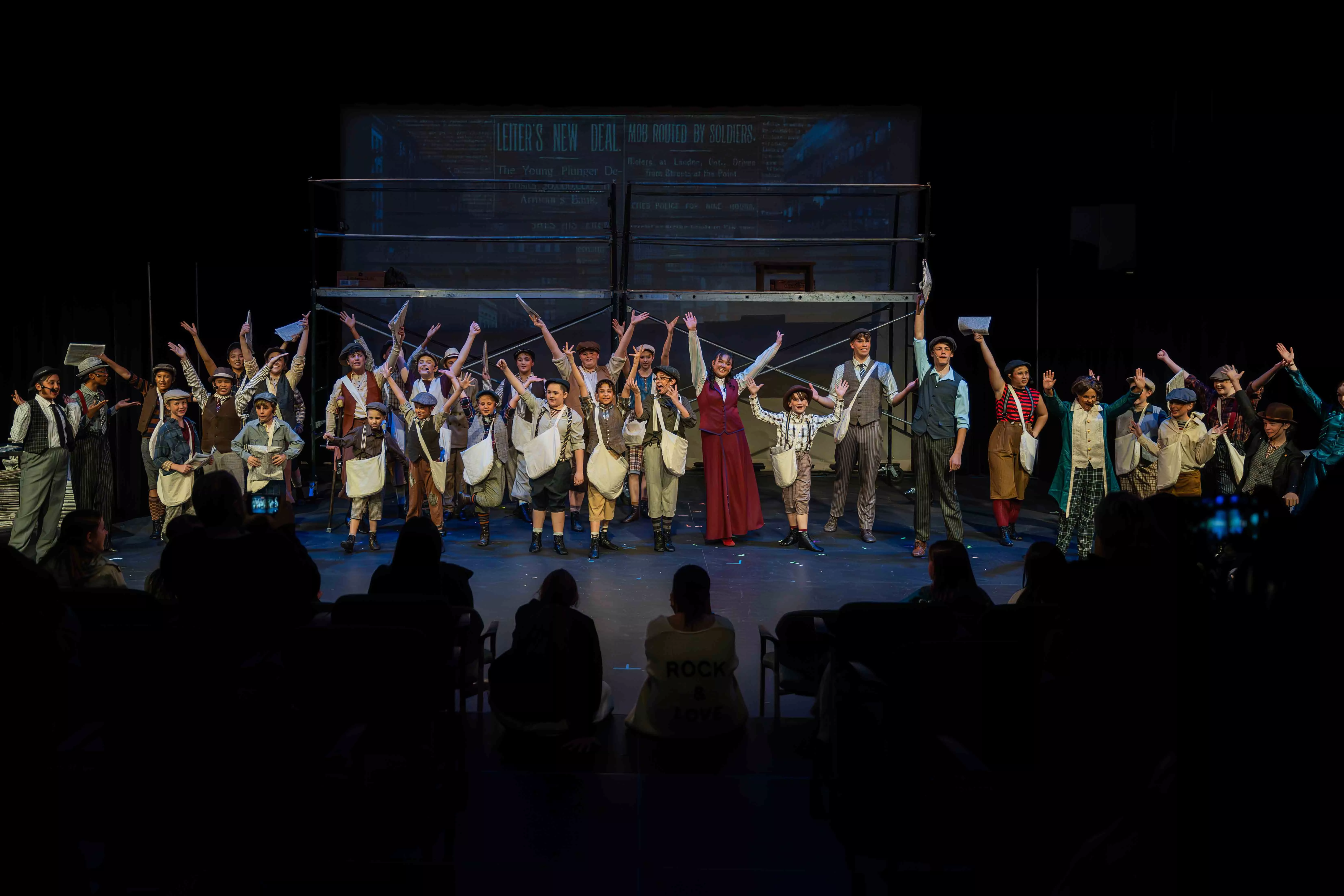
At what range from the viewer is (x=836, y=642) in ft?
11.3

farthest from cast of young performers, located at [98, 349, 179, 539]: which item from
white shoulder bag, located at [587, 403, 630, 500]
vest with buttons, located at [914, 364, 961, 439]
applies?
vest with buttons, located at [914, 364, 961, 439]

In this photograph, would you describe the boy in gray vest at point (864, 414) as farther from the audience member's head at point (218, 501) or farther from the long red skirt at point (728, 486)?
the audience member's head at point (218, 501)

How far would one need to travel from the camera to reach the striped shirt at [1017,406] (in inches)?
312

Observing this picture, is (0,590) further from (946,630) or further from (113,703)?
(946,630)

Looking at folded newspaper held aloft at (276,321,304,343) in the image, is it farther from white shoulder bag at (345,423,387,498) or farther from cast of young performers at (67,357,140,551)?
white shoulder bag at (345,423,387,498)

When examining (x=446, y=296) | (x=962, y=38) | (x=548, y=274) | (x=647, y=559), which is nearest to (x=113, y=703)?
(x=647, y=559)

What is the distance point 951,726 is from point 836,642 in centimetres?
63

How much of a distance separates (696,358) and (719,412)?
0.57 meters

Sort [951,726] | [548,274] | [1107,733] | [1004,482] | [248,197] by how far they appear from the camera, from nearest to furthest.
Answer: [1107,733], [951,726], [1004,482], [248,197], [548,274]

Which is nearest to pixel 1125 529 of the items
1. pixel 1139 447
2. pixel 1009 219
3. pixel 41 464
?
pixel 1139 447

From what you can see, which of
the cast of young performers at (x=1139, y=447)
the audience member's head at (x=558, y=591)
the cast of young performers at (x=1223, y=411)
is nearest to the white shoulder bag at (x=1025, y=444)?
the cast of young performers at (x=1139, y=447)

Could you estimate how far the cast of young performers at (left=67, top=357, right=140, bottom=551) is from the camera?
24.6 ft

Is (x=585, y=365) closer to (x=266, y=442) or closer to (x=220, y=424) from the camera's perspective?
(x=266, y=442)

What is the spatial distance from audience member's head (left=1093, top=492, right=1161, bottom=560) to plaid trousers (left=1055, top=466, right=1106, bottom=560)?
12.4 feet
